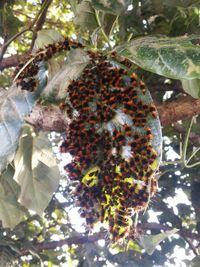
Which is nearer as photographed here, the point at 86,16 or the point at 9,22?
the point at 86,16

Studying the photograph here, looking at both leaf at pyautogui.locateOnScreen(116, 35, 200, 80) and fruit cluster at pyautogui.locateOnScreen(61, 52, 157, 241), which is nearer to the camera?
leaf at pyautogui.locateOnScreen(116, 35, 200, 80)

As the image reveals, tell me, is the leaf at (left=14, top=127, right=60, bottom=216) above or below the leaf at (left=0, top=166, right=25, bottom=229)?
above

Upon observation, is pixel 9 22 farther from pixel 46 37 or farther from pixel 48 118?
pixel 48 118

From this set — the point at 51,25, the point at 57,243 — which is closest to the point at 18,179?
the point at 57,243

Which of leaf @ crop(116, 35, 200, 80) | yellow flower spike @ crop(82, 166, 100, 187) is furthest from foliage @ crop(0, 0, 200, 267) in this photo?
yellow flower spike @ crop(82, 166, 100, 187)

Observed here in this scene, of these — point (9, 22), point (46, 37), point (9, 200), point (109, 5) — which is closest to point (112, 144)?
point (109, 5)

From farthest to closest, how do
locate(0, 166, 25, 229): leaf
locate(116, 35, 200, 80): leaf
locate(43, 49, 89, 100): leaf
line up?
locate(0, 166, 25, 229): leaf → locate(43, 49, 89, 100): leaf → locate(116, 35, 200, 80): leaf

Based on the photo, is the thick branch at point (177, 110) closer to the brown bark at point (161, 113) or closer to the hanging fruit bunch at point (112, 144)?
the brown bark at point (161, 113)

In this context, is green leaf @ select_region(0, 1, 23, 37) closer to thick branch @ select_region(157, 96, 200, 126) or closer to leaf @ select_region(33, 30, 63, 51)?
leaf @ select_region(33, 30, 63, 51)
